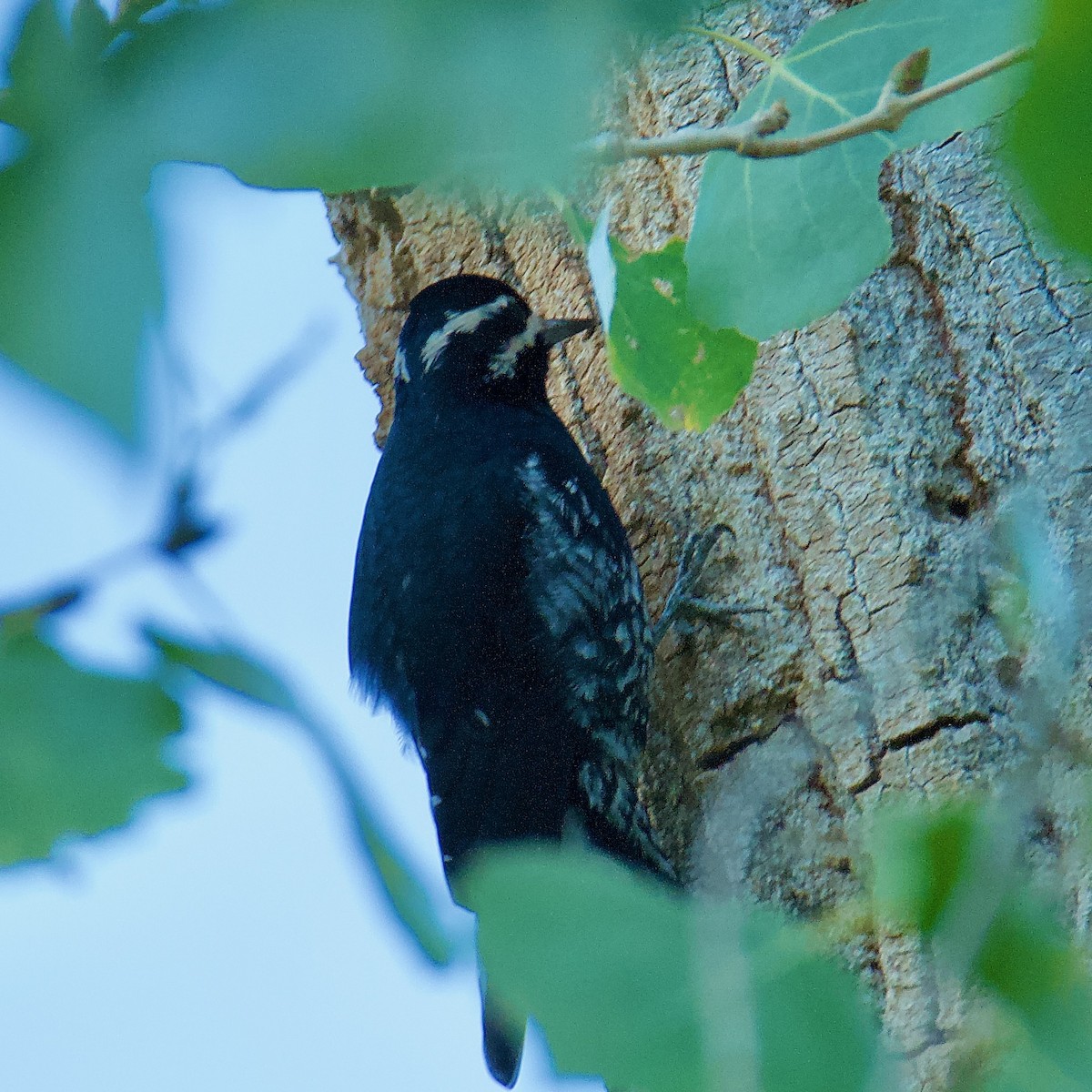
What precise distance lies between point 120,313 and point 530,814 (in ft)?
6.70

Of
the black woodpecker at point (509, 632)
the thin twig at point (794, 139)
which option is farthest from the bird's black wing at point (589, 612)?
the thin twig at point (794, 139)

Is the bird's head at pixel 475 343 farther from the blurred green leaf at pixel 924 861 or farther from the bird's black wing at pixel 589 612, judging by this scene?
the blurred green leaf at pixel 924 861

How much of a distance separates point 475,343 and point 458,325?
0.07 meters

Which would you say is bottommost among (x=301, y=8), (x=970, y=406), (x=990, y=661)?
(x=301, y=8)

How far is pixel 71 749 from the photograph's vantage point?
19.6 inches

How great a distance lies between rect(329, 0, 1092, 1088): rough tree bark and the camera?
1777 millimetres

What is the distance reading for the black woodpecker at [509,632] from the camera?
232cm

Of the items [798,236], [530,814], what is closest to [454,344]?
[530,814]

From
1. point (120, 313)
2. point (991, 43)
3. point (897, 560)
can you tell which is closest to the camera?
point (120, 313)

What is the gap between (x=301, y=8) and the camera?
41 cm

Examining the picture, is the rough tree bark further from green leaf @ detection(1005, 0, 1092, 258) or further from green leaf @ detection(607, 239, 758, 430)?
green leaf @ detection(1005, 0, 1092, 258)

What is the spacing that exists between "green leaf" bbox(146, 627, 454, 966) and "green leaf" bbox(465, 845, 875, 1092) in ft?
0.11

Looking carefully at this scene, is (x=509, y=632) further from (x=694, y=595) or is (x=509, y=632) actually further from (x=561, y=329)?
(x=561, y=329)

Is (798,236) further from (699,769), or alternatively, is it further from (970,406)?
(699,769)
